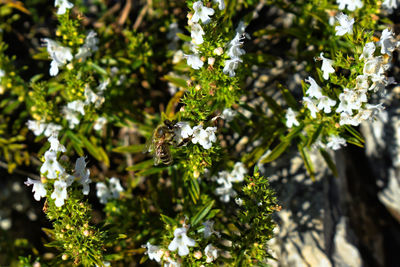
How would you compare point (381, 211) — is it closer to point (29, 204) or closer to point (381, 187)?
point (381, 187)

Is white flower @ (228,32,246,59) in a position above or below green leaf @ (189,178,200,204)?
above

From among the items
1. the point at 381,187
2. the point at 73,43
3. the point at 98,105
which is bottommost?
the point at 98,105

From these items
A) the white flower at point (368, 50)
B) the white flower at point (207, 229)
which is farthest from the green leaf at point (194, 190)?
the white flower at point (368, 50)

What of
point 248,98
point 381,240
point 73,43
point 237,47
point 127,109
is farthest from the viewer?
point 381,240

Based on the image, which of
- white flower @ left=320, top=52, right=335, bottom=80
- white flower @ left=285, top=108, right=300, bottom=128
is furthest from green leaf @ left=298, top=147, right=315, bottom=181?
white flower @ left=320, top=52, right=335, bottom=80

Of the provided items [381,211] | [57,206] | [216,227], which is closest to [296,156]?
[216,227]

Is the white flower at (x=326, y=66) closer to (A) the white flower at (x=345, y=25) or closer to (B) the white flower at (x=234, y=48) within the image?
(A) the white flower at (x=345, y=25)

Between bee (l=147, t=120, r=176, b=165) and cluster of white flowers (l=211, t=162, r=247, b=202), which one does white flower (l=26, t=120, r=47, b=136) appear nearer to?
bee (l=147, t=120, r=176, b=165)
